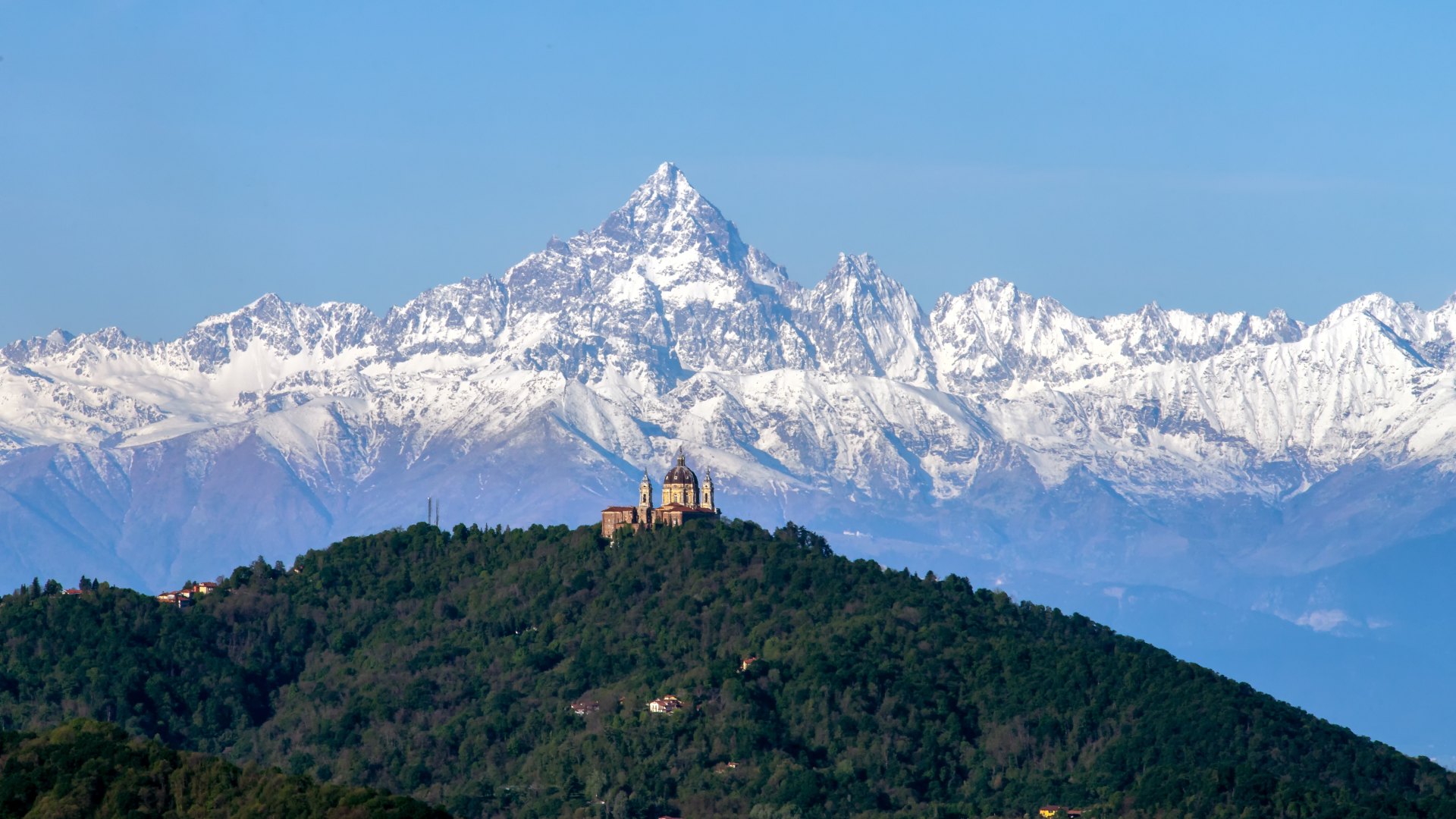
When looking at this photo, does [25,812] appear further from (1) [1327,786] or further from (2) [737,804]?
(1) [1327,786]

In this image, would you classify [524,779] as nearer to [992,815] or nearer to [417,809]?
[992,815]

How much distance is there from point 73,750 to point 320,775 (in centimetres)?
4921

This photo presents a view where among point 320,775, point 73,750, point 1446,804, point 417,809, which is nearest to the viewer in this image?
point 417,809

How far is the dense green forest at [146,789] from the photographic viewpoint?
143375 millimetres

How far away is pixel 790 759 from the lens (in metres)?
200

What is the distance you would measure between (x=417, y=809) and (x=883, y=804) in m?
61.3

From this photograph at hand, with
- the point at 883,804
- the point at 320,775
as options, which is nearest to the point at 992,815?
the point at 883,804

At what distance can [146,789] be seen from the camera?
14762cm

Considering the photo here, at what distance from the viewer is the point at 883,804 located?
19500 cm

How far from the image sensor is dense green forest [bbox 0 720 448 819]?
470 ft

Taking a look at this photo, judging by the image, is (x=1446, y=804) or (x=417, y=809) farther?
(x=1446, y=804)

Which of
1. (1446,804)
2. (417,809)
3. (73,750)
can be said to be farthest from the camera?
(1446,804)

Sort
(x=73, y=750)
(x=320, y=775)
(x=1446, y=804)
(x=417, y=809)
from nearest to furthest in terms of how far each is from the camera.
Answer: (x=417, y=809)
(x=73, y=750)
(x=1446, y=804)
(x=320, y=775)

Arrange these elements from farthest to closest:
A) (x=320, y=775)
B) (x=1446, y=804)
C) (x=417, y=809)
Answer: (x=320, y=775) < (x=1446, y=804) < (x=417, y=809)
